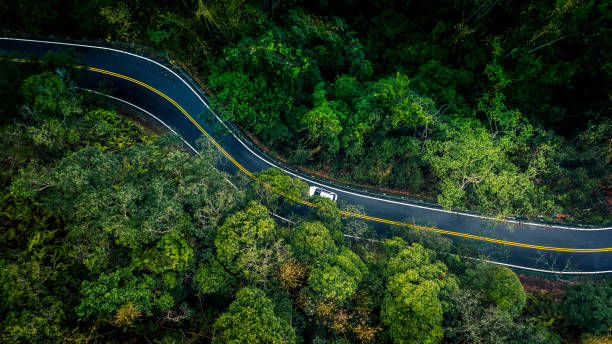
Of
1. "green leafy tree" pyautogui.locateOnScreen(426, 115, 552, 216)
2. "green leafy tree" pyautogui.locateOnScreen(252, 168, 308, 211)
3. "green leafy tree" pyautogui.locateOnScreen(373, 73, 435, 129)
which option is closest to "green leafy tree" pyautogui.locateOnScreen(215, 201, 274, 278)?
"green leafy tree" pyautogui.locateOnScreen(252, 168, 308, 211)

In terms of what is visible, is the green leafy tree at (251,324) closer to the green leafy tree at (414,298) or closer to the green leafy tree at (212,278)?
the green leafy tree at (212,278)

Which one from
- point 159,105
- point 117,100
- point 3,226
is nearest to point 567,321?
point 3,226

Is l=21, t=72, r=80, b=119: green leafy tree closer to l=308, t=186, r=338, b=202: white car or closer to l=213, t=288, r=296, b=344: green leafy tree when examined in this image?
l=213, t=288, r=296, b=344: green leafy tree

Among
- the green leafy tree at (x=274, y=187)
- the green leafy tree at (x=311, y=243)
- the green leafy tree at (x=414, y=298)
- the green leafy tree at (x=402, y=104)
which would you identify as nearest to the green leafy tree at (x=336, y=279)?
the green leafy tree at (x=311, y=243)

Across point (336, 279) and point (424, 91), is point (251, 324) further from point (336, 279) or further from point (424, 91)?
point (424, 91)

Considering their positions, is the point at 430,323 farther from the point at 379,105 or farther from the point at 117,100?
the point at 117,100

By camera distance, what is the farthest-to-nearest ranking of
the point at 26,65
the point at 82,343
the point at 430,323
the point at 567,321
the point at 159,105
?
the point at 159,105
the point at 26,65
the point at 567,321
the point at 430,323
the point at 82,343
